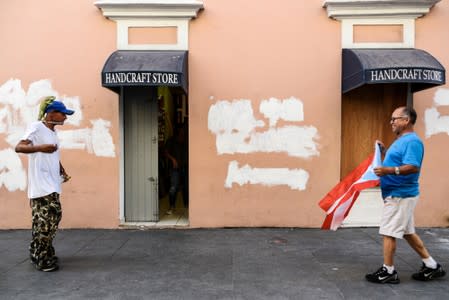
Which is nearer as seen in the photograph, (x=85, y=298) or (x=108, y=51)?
(x=85, y=298)

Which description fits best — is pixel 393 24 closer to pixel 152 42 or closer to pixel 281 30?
pixel 281 30

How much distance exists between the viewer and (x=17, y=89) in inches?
297

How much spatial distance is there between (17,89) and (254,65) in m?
4.32

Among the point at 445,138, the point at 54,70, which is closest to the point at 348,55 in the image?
the point at 445,138

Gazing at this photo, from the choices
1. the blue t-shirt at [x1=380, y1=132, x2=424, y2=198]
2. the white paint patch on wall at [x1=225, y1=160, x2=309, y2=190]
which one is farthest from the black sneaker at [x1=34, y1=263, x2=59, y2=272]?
the blue t-shirt at [x1=380, y1=132, x2=424, y2=198]

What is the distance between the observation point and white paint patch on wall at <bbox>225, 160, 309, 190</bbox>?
754 centimetres

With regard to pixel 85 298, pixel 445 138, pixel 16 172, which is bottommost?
pixel 85 298

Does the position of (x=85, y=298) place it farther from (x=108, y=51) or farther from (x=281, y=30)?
(x=281, y=30)

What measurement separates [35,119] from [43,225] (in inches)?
120

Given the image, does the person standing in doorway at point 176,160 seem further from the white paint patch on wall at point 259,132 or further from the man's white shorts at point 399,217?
the man's white shorts at point 399,217

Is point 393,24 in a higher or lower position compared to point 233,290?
higher

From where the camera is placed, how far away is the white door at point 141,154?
793 cm

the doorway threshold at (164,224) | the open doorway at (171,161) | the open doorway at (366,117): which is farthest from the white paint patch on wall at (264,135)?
the open doorway at (171,161)

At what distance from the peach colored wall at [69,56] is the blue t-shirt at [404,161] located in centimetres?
482
